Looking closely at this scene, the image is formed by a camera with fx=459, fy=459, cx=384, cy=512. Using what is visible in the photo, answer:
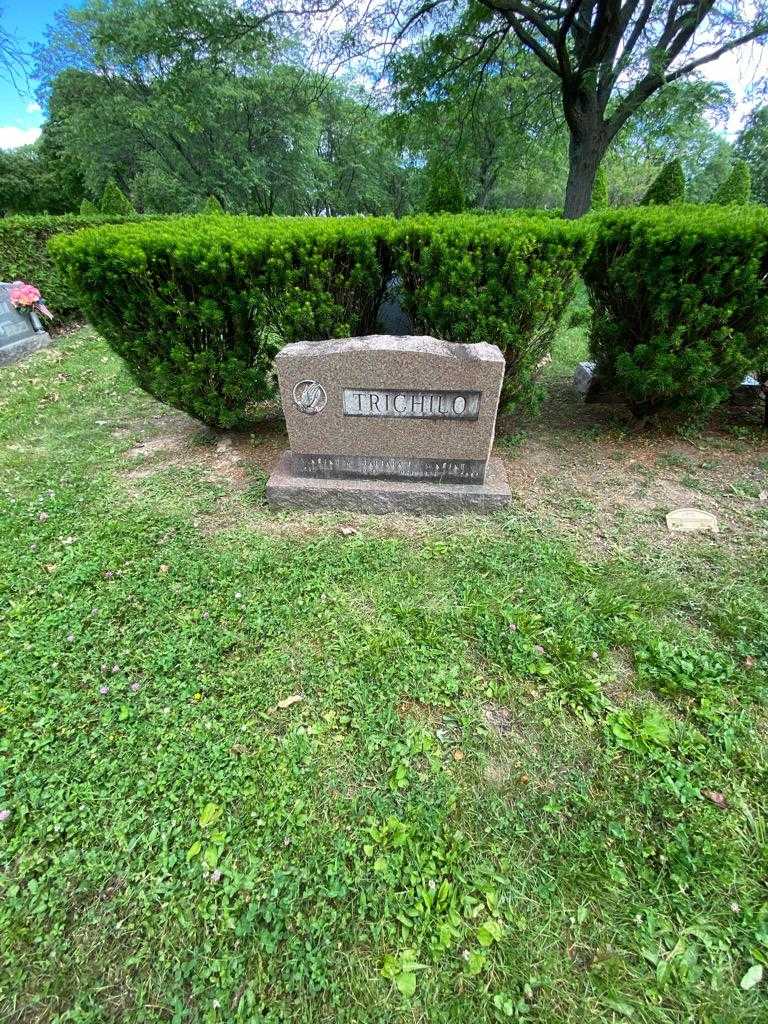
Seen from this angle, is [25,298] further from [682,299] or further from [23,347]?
[682,299]

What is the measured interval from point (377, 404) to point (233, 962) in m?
2.61

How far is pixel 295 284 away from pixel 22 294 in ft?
22.3

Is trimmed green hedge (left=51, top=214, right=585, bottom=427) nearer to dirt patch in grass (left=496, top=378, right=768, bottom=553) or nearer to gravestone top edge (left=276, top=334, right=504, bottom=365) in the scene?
gravestone top edge (left=276, top=334, right=504, bottom=365)

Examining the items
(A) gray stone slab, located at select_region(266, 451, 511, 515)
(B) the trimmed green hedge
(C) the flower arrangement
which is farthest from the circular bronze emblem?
(C) the flower arrangement

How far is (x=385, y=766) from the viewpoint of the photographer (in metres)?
1.77

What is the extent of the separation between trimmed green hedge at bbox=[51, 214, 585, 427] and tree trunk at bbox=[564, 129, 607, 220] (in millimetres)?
7465

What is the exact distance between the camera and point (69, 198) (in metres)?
29.9

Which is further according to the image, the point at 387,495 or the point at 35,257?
the point at 35,257

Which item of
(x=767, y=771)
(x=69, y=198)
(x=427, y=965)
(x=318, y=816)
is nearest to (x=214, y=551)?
(x=318, y=816)

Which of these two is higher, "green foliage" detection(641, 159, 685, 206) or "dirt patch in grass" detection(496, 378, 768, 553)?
"green foliage" detection(641, 159, 685, 206)

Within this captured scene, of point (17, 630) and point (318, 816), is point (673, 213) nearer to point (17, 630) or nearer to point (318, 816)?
point (318, 816)

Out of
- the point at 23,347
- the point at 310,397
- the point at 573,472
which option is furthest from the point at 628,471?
the point at 23,347

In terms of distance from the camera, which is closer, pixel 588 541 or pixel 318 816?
pixel 318 816

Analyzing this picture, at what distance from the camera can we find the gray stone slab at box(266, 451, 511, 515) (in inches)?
123
